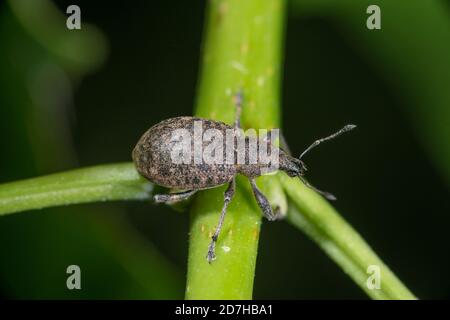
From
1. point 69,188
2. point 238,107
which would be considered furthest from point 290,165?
point 69,188

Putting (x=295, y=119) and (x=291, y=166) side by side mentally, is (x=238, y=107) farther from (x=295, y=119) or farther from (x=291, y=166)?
(x=295, y=119)

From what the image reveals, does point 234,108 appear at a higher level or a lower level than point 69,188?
higher

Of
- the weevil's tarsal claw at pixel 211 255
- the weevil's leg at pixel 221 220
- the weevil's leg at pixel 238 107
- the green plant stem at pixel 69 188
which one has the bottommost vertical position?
the weevil's tarsal claw at pixel 211 255

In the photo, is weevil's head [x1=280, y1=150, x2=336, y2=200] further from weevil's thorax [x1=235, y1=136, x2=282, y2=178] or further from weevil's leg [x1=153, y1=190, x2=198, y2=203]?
weevil's leg [x1=153, y1=190, x2=198, y2=203]

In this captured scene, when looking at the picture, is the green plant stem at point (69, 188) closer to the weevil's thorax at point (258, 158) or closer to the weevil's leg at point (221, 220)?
the weevil's leg at point (221, 220)

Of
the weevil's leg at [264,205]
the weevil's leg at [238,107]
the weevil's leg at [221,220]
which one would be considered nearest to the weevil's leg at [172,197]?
the weevil's leg at [221,220]
